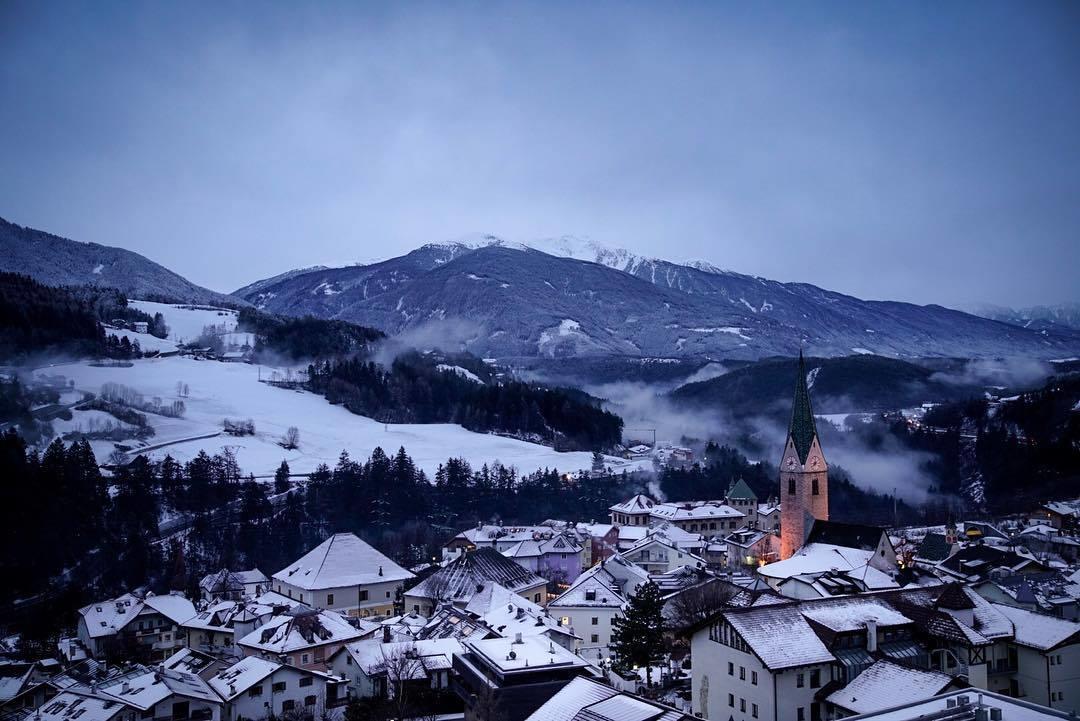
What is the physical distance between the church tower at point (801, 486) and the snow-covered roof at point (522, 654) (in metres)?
33.0

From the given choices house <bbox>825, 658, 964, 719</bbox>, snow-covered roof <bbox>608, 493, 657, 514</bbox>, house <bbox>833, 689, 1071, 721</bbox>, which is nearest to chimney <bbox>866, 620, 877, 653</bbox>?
house <bbox>825, 658, 964, 719</bbox>

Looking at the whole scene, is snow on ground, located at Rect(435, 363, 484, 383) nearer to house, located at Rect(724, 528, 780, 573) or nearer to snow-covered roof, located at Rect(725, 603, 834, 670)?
house, located at Rect(724, 528, 780, 573)

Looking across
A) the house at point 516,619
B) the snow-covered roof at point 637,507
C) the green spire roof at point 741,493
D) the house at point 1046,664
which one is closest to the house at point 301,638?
the house at point 516,619

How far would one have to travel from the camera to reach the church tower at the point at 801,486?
201 feet

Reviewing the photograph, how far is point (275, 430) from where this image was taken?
101 meters

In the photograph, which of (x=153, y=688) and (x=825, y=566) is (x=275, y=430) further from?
(x=153, y=688)

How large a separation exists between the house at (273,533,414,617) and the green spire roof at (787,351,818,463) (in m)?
29.2

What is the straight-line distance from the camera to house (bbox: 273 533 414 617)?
5109 centimetres

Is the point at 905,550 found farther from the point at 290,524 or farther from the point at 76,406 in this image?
the point at 76,406

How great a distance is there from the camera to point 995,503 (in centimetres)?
10625

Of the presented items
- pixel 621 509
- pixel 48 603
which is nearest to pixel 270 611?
pixel 48 603

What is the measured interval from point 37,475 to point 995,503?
101 m

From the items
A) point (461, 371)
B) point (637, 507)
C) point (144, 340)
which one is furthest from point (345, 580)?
point (461, 371)

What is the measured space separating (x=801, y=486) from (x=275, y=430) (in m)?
62.3
